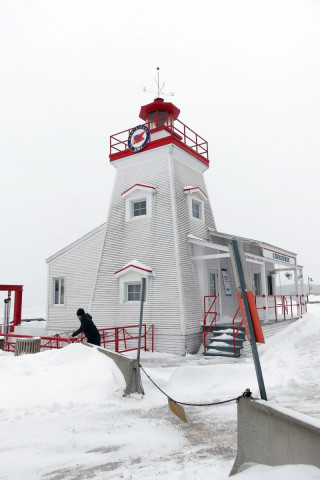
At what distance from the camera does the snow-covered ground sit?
4.16m

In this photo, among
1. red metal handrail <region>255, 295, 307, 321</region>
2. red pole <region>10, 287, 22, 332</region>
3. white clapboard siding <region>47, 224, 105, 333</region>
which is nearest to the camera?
red metal handrail <region>255, 295, 307, 321</region>

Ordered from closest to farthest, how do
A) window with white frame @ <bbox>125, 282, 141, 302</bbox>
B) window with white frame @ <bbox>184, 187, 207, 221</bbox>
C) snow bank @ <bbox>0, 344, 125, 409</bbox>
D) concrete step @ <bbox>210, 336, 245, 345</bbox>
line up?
snow bank @ <bbox>0, 344, 125, 409</bbox>, concrete step @ <bbox>210, 336, 245, 345</bbox>, window with white frame @ <bbox>125, 282, 141, 302</bbox>, window with white frame @ <bbox>184, 187, 207, 221</bbox>

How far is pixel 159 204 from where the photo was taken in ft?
52.0

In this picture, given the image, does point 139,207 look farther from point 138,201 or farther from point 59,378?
point 59,378

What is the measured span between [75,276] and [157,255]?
17.9 ft

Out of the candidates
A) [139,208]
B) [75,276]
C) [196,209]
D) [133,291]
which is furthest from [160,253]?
[75,276]

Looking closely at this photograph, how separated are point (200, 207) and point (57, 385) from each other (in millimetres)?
12136

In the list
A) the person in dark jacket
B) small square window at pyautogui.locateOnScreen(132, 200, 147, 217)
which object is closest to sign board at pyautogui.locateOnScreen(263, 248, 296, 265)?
small square window at pyautogui.locateOnScreen(132, 200, 147, 217)

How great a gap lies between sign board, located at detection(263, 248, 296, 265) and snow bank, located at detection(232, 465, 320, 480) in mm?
13514

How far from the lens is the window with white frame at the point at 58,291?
61.7ft

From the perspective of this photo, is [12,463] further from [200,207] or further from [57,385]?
[200,207]

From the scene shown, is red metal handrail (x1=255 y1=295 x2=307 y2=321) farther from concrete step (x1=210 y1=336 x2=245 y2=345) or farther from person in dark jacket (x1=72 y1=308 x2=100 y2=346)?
person in dark jacket (x1=72 y1=308 x2=100 y2=346)

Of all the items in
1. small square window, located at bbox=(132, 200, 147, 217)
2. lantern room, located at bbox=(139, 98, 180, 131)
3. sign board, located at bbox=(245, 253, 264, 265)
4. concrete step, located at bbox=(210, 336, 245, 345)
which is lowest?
concrete step, located at bbox=(210, 336, 245, 345)

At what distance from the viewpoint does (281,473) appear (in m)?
3.22
